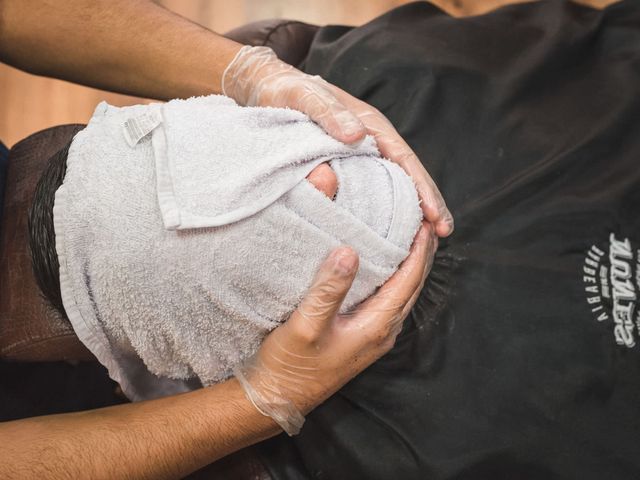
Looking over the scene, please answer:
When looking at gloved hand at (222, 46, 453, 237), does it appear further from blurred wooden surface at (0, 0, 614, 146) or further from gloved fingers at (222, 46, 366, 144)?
blurred wooden surface at (0, 0, 614, 146)

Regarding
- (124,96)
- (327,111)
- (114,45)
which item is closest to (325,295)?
(327,111)

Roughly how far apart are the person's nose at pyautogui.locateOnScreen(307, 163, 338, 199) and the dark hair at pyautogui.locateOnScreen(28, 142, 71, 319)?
29cm

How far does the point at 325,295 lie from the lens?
648 millimetres

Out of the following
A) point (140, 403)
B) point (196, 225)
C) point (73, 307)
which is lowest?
point (140, 403)

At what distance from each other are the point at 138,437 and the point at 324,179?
16.2 inches

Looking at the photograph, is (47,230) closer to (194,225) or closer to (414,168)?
(194,225)

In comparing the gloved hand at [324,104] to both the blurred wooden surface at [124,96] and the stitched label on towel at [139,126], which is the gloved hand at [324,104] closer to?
the stitched label on towel at [139,126]

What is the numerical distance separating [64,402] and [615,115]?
102 centimetres

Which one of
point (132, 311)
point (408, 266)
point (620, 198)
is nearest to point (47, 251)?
point (132, 311)

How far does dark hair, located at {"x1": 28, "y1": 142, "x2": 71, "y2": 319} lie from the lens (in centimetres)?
64

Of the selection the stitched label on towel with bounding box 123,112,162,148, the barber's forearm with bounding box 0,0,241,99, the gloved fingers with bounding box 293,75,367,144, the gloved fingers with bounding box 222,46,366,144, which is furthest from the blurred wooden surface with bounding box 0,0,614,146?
the stitched label on towel with bounding box 123,112,162,148

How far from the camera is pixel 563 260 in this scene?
88 centimetres

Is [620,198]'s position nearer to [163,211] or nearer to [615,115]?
[615,115]

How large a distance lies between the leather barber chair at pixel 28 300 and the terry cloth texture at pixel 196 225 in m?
0.14
